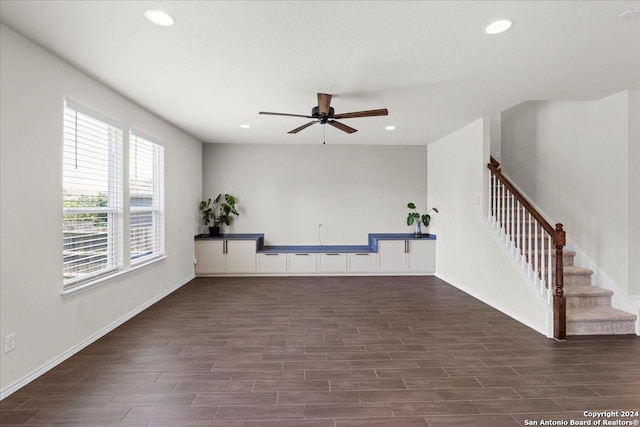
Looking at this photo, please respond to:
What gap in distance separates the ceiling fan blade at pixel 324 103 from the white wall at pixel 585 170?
338 centimetres

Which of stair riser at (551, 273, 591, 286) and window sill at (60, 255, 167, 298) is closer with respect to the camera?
window sill at (60, 255, 167, 298)

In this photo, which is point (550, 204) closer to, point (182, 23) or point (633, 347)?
point (633, 347)

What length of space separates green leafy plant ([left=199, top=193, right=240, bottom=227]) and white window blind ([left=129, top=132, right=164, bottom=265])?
61.3 inches

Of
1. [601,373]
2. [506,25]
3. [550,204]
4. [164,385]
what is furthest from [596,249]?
[164,385]

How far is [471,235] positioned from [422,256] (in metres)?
1.49

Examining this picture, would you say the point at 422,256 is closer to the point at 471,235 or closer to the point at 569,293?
the point at 471,235

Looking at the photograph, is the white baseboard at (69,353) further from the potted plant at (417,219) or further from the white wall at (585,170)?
the white wall at (585,170)

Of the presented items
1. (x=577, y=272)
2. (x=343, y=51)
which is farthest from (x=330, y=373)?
(x=577, y=272)

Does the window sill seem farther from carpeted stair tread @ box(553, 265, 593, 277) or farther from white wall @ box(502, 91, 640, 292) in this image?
white wall @ box(502, 91, 640, 292)

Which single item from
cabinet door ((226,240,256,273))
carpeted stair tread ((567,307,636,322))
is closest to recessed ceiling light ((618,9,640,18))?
carpeted stair tread ((567,307,636,322))

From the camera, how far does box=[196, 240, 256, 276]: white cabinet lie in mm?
6035

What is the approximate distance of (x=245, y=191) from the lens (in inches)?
260

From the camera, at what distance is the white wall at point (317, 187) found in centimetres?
657

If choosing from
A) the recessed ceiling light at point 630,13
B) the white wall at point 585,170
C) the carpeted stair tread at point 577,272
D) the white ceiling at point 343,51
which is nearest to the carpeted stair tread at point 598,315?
the white wall at point 585,170
